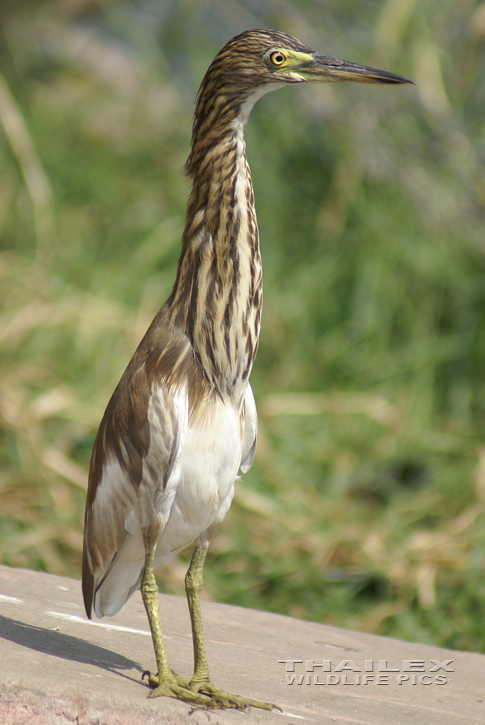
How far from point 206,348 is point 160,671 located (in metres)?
0.84

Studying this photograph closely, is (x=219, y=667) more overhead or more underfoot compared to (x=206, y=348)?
more underfoot

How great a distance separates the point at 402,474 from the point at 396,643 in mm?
1880

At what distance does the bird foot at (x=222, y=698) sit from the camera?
1988 mm

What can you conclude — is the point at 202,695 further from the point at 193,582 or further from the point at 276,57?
the point at 276,57

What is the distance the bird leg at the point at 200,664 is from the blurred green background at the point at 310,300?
5.86ft

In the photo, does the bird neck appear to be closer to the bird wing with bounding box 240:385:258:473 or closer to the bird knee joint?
the bird wing with bounding box 240:385:258:473

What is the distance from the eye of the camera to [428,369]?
522 cm

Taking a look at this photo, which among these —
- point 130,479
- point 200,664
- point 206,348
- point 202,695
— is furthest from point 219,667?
point 206,348

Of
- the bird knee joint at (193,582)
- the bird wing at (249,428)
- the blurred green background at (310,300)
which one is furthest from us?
the blurred green background at (310,300)

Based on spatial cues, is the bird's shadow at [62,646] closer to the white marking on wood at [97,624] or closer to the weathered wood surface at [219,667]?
the weathered wood surface at [219,667]

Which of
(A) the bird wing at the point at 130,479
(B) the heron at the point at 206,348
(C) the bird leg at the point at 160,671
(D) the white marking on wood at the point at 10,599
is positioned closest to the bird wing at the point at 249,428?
(B) the heron at the point at 206,348

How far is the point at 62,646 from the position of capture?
2.19m

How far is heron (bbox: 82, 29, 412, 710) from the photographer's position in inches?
82.5

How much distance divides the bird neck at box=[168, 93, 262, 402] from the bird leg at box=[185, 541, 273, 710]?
0.52m
